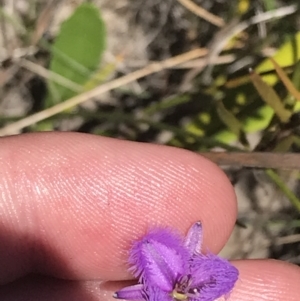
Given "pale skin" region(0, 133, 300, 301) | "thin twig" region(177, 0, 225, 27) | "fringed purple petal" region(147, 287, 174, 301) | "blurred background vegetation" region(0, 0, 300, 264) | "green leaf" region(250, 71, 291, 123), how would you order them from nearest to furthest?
"fringed purple petal" region(147, 287, 174, 301), "pale skin" region(0, 133, 300, 301), "green leaf" region(250, 71, 291, 123), "blurred background vegetation" region(0, 0, 300, 264), "thin twig" region(177, 0, 225, 27)

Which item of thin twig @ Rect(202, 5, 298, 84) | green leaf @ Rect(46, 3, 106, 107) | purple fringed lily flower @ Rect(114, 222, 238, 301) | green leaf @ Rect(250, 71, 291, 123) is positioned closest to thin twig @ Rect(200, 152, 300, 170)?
green leaf @ Rect(250, 71, 291, 123)

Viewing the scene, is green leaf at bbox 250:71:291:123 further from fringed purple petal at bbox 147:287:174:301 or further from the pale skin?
fringed purple petal at bbox 147:287:174:301

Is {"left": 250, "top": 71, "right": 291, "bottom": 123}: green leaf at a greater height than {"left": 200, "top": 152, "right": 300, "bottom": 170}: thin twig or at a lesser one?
greater

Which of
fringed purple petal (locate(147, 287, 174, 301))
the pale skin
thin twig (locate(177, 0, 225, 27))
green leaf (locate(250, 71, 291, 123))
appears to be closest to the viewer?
fringed purple petal (locate(147, 287, 174, 301))

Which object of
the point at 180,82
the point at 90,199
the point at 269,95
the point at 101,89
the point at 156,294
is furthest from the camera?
the point at 180,82

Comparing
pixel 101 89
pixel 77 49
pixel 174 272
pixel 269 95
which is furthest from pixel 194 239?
pixel 77 49

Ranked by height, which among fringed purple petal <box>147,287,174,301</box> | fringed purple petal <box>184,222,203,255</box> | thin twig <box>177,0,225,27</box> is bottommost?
fringed purple petal <box>147,287,174,301</box>

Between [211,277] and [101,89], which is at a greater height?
[101,89]

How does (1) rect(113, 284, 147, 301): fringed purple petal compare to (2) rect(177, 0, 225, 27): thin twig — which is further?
(2) rect(177, 0, 225, 27): thin twig

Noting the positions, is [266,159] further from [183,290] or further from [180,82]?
[180,82]
